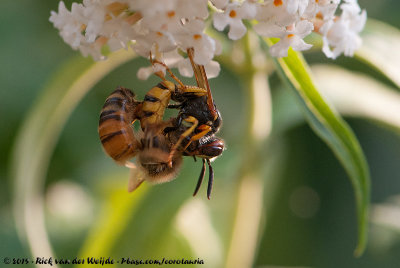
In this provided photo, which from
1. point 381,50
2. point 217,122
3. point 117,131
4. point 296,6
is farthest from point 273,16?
point 381,50

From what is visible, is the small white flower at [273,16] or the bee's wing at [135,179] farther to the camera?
the bee's wing at [135,179]

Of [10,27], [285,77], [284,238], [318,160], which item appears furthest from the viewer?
[10,27]

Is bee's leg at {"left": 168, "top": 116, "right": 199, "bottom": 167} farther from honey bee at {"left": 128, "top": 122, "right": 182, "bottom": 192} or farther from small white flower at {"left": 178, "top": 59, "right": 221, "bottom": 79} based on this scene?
small white flower at {"left": 178, "top": 59, "right": 221, "bottom": 79}

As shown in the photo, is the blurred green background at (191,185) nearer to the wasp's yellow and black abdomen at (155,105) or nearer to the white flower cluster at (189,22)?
the wasp's yellow and black abdomen at (155,105)

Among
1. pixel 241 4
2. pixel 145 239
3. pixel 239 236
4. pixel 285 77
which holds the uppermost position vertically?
pixel 241 4

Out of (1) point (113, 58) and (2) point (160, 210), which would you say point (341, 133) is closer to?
(2) point (160, 210)

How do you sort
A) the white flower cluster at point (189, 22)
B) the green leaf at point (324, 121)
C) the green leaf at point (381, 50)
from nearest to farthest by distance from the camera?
1. the white flower cluster at point (189, 22)
2. the green leaf at point (324, 121)
3. the green leaf at point (381, 50)

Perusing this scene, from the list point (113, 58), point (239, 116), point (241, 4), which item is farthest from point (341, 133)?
point (239, 116)

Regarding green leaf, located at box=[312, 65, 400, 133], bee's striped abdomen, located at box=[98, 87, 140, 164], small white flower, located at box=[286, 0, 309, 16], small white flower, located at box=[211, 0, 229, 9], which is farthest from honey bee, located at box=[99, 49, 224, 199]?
green leaf, located at box=[312, 65, 400, 133]

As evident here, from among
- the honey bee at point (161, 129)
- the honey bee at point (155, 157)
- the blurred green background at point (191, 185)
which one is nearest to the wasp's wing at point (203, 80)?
the honey bee at point (161, 129)
